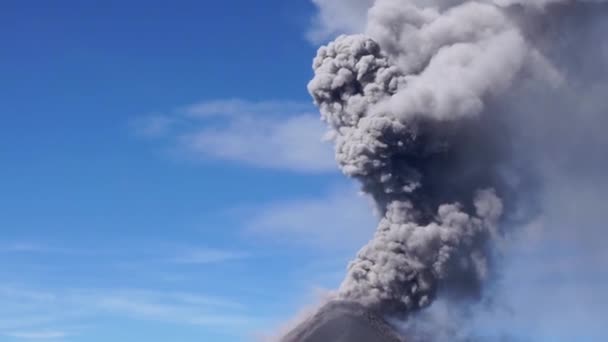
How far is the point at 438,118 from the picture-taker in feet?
228

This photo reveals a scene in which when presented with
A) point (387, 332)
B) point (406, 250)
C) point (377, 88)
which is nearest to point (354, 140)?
point (377, 88)

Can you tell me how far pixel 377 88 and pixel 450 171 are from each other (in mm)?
8679

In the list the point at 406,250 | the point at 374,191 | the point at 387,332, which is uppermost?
the point at 374,191

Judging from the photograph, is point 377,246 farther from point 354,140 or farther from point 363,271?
point 354,140

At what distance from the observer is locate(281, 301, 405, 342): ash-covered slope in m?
68.7

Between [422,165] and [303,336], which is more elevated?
[422,165]

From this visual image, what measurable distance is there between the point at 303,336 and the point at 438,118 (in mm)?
19548

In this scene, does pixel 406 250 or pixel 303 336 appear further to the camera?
pixel 303 336

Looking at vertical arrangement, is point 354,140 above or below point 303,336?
above

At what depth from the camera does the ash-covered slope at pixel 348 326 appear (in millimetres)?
68688

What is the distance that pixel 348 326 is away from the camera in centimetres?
6825

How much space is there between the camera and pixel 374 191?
2798 inches

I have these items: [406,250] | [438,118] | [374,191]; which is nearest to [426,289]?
[406,250]

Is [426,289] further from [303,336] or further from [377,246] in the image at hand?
[303,336]
